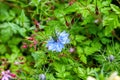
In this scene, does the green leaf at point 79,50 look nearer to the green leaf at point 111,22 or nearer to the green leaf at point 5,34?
the green leaf at point 111,22

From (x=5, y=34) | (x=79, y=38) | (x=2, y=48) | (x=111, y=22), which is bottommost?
(x=2, y=48)

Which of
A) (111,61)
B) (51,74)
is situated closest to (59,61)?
(51,74)

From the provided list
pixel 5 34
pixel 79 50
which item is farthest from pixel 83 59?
pixel 5 34

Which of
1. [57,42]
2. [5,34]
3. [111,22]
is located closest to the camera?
[57,42]

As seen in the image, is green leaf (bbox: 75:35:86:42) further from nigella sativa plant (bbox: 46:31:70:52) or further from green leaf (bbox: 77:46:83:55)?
nigella sativa plant (bbox: 46:31:70:52)

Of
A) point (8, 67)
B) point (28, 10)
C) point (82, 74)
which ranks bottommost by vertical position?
point (8, 67)

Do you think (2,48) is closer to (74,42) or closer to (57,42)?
(74,42)

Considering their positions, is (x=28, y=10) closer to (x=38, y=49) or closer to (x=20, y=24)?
(x=20, y=24)

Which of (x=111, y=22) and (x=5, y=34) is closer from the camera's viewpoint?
(x=111, y=22)
